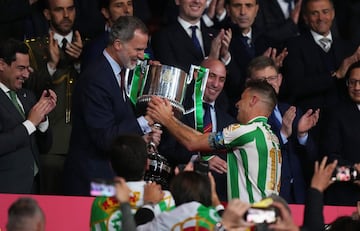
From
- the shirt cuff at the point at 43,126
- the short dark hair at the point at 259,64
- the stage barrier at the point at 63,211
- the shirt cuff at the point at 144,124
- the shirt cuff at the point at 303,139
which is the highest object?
the short dark hair at the point at 259,64

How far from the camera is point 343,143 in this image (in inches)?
466

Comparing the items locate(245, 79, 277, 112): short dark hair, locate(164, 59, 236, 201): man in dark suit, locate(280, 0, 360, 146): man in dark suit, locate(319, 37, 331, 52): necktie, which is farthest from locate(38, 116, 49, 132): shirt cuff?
locate(319, 37, 331, 52): necktie

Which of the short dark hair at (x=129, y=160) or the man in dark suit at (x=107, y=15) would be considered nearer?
the short dark hair at (x=129, y=160)

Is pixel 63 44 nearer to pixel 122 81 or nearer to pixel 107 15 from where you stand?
pixel 107 15

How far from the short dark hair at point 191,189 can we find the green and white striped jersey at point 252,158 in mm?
1910

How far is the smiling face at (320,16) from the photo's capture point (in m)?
12.8

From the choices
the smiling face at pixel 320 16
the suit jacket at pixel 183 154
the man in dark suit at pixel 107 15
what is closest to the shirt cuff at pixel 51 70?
the man in dark suit at pixel 107 15

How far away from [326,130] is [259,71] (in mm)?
811

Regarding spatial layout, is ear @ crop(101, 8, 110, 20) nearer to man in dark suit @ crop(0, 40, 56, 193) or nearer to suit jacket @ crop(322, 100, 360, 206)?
man in dark suit @ crop(0, 40, 56, 193)

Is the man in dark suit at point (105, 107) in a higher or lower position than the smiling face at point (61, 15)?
lower

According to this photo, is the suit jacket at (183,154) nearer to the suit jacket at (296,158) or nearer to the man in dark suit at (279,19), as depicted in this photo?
the suit jacket at (296,158)

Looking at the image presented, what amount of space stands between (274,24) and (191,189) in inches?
227

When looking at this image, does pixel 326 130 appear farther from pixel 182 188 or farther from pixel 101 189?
pixel 101 189

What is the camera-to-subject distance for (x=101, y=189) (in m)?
7.03
